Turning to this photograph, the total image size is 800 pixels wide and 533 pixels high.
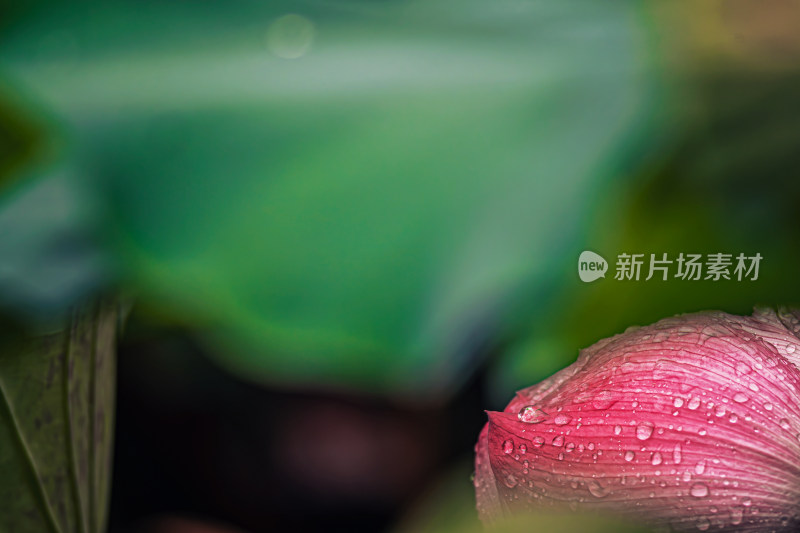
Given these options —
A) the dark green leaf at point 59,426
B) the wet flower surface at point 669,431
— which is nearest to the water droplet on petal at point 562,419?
the wet flower surface at point 669,431

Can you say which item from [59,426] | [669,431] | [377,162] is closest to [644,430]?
[669,431]

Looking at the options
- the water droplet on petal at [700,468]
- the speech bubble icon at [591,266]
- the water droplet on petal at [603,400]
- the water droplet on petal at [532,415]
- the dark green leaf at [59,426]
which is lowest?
the dark green leaf at [59,426]


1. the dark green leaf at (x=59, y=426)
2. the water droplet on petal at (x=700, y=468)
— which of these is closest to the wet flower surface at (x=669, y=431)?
the water droplet on petal at (x=700, y=468)

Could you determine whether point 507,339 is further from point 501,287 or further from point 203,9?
point 203,9

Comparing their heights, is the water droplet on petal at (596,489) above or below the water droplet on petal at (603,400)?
below

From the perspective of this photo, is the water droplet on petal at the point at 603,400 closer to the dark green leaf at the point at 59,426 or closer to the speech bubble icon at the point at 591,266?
the speech bubble icon at the point at 591,266

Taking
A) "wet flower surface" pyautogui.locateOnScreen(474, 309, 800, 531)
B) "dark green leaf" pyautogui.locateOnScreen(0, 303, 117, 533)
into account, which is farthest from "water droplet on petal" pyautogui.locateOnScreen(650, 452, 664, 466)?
"dark green leaf" pyautogui.locateOnScreen(0, 303, 117, 533)

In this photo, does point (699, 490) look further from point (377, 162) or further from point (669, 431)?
point (377, 162)

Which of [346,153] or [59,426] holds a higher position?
[346,153]
